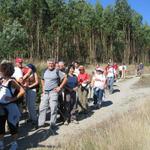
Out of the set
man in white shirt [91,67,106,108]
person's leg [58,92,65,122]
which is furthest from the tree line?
person's leg [58,92,65,122]

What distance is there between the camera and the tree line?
145ft

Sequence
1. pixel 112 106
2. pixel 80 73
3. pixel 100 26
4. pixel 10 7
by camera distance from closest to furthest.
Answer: pixel 80 73 → pixel 112 106 → pixel 10 7 → pixel 100 26

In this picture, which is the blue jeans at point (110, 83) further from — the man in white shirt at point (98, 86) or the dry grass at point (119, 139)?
the dry grass at point (119, 139)

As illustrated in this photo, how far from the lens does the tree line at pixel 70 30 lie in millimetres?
44300

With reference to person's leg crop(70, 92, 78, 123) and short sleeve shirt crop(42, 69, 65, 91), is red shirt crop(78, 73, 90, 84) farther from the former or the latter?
short sleeve shirt crop(42, 69, 65, 91)

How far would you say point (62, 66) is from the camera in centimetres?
1188

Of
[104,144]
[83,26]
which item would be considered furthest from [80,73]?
[83,26]

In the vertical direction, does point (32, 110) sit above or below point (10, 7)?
below

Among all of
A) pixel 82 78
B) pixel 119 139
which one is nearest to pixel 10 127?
pixel 119 139

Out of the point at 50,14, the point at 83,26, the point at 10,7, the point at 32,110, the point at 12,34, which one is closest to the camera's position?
the point at 32,110

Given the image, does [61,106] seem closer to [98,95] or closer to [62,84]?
[62,84]

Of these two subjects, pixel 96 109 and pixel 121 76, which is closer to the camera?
pixel 96 109

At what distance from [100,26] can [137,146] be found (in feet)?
182

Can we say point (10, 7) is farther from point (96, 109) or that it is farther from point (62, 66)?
point (62, 66)
